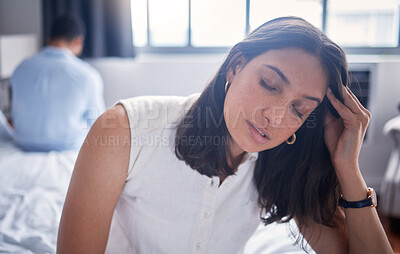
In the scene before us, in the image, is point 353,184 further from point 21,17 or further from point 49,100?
point 21,17

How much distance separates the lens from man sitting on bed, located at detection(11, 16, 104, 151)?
215 centimetres

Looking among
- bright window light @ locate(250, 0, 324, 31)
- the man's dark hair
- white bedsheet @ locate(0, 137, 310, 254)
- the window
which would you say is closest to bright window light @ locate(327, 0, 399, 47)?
the window

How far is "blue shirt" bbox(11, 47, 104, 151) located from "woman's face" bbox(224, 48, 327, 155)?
4.78 ft

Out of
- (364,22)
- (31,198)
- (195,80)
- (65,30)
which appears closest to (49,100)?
(65,30)

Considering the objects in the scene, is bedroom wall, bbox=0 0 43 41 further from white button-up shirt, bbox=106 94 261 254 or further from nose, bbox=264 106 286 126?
nose, bbox=264 106 286 126

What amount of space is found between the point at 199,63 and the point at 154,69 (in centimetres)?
40

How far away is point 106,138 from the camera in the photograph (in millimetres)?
783

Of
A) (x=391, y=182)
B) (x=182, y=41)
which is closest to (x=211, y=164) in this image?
(x=391, y=182)

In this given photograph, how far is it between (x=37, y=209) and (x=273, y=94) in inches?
35.3

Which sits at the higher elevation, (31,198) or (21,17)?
(21,17)

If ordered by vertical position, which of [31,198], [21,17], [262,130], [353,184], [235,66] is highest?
[21,17]

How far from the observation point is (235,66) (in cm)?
84

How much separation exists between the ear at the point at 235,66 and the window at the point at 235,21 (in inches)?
86.6

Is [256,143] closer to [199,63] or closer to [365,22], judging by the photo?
[199,63]
